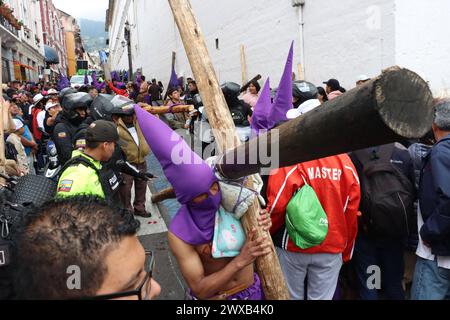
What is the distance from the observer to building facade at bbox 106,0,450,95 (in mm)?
5984

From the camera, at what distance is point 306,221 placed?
227 centimetres

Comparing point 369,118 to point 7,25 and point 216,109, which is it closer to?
point 216,109

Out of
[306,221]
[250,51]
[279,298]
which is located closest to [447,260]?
[306,221]

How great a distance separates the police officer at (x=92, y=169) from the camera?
2834mm

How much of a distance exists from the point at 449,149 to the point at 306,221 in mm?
1026

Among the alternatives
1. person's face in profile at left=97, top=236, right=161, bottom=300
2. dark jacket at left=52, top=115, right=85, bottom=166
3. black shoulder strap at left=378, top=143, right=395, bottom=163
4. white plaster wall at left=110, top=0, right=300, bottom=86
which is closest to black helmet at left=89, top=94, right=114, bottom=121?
dark jacket at left=52, top=115, right=85, bottom=166

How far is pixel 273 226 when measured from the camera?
8.24ft

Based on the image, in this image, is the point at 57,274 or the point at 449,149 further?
the point at 449,149

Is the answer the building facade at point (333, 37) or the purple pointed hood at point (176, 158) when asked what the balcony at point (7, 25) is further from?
the purple pointed hood at point (176, 158)

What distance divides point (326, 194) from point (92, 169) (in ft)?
6.37

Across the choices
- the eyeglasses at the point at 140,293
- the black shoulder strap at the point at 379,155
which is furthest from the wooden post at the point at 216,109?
the black shoulder strap at the point at 379,155

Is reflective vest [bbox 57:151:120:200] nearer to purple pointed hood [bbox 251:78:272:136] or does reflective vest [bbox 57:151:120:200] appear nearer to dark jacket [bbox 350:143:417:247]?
purple pointed hood [bbox 251:78:272:136]

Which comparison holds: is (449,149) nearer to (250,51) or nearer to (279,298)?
(279,298)

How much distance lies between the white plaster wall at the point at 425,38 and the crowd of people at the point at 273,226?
3636mm
